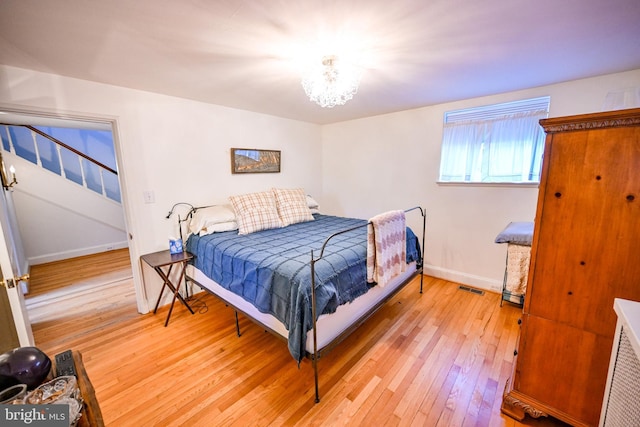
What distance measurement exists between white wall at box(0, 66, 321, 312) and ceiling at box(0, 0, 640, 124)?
150 mm

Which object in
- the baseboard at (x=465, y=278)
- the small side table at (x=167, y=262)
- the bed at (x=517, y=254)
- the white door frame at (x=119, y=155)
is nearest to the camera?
the white door frame at (x=119, y=155)

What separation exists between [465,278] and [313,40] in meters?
3.09

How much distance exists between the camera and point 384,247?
6.73 feet

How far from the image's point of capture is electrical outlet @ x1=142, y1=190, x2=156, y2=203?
2.53 meters

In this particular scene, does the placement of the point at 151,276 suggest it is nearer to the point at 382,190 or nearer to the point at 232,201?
the point at 232,201

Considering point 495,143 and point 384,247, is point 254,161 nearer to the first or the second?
point 384,247

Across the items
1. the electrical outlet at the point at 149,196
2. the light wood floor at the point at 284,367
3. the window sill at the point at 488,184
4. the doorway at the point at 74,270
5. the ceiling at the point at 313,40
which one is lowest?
the light wood floor at the point at 284,367

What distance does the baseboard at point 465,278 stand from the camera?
291 centimetres

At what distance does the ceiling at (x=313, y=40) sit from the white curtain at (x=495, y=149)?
0.44m

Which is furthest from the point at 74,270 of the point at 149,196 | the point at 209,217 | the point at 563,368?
the point at 563,368

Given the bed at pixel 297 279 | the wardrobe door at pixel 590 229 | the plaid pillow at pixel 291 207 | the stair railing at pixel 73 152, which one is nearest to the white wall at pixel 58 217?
the stair railing at pixel 73 152

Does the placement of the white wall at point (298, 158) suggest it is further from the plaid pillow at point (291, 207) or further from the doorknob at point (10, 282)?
the doorknob at point (10, 282)

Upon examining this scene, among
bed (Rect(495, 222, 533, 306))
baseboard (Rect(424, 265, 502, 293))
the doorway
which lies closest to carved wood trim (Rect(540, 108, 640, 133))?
bed (Rect(495, 222, 533, 306))

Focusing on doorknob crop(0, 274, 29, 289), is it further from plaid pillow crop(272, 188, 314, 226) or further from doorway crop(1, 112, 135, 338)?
plaid pillow crop(272, 188, 314, 226)
